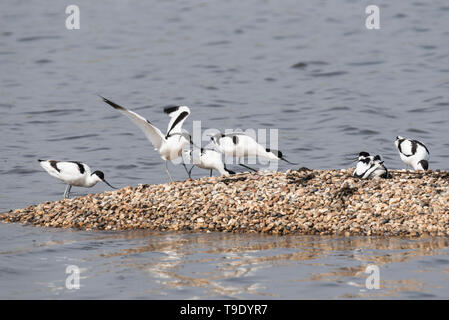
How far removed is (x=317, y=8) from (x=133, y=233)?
74.8 feet

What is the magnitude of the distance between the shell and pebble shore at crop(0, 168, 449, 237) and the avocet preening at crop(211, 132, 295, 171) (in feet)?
3.05

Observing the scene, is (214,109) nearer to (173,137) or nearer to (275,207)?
(173,137)

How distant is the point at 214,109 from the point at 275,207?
1020 cm

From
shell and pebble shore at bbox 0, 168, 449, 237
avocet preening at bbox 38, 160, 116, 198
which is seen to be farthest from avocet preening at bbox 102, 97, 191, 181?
avocet preening at bbox 38, 160, 116, 198

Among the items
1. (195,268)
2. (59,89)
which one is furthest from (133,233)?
(59,89)

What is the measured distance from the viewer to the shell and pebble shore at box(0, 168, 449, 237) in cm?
1044

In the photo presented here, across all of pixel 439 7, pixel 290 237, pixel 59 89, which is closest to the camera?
pixel 290 237

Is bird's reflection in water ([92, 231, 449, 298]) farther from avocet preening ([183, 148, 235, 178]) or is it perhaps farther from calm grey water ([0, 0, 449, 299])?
avocet preening ([183, 148, 235, 178])

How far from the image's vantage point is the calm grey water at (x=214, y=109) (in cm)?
884

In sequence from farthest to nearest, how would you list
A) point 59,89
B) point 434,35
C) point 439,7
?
point 439,7 → point 434,35 → point 59,89

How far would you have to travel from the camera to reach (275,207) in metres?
10.8

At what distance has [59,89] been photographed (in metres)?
23.6
